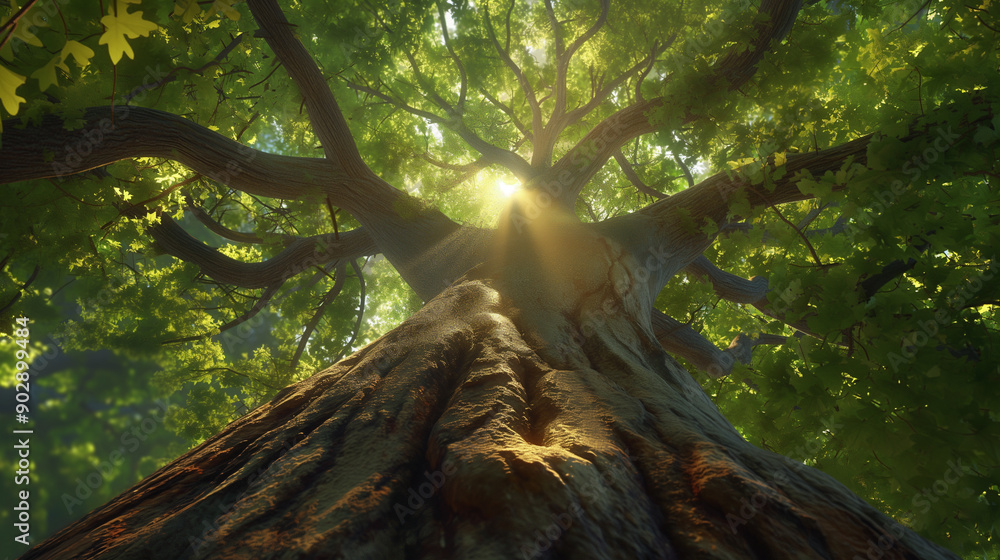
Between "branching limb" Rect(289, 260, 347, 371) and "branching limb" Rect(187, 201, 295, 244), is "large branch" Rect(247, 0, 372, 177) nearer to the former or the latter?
"branching limb" Rect(187, 201, 295, 244)

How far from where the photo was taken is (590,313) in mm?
2602

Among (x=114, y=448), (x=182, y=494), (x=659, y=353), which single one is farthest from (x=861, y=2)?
(x=114, y=448)

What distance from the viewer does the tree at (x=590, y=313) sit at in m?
1.03

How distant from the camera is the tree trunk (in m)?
0.95

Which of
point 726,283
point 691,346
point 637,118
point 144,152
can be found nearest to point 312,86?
point 144,152

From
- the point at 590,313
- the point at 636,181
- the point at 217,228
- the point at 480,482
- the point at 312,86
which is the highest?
the point at 217,228

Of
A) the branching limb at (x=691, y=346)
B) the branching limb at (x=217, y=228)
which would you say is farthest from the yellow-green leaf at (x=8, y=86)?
the branching limb at (x=691, y=346)

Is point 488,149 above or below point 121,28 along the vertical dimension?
above

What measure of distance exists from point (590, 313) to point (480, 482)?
1.71m

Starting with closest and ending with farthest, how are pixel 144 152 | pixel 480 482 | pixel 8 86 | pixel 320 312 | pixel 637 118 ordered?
pixel 8 86 < pixel 480 482 < pixel 144 152 < pixel 637 118 < pixel 320 312

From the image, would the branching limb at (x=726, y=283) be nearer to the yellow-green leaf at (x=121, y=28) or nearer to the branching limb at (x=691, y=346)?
the branching limb at (x=691, y=346)

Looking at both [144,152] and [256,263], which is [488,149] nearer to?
[256,263]

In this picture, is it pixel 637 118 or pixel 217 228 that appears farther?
pixel 217 228

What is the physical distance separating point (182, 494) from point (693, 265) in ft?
17.0
